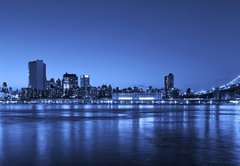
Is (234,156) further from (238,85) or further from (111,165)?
(238,85)

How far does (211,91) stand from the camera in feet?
643

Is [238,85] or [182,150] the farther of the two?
[238,85]

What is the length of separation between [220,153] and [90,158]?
5586mm

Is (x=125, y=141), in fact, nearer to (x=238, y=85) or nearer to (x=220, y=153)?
(x=220, y=153)

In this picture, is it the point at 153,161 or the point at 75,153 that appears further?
the point at 75,153

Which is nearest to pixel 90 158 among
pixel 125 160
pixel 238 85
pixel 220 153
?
pixel 125 160

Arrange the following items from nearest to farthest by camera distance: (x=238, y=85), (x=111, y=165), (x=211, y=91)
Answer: (x=111, y=165), (x=238, y=85), (x=211, y=91)

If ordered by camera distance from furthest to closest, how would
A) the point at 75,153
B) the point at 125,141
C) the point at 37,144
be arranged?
1. the point at 125,141
2. the point at 37,144
3. the point at 75,153

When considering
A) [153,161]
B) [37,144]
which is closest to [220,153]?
[153,161]

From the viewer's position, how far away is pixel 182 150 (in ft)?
55.8

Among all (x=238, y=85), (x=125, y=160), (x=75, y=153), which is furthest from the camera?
(x=238, y=85)

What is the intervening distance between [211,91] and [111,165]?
188654 millimetres

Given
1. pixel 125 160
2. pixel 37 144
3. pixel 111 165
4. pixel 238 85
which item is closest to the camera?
pixel 111 165

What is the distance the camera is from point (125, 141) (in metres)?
20.8
